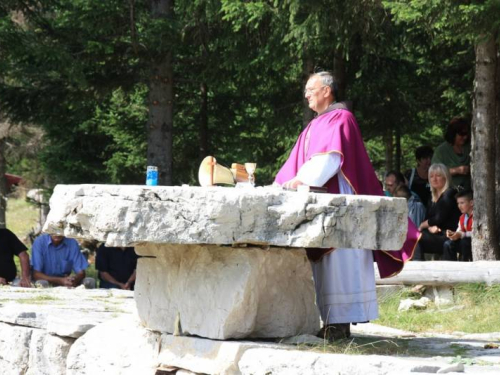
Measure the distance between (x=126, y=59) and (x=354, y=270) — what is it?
8839mm

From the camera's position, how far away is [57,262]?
11609 mm

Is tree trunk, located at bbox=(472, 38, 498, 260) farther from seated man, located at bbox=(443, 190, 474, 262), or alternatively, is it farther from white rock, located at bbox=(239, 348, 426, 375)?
white rock, located at bbox=(239, 348, 426, 375)

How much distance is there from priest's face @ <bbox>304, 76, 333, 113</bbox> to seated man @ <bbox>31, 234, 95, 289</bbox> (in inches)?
230

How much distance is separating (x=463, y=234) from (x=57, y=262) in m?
4.72

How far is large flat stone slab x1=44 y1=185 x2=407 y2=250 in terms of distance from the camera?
16.9 feet

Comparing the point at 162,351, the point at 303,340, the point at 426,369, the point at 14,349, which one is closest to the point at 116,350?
the point at 162,351

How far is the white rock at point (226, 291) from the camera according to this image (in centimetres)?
554

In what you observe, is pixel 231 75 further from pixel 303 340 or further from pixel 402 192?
pixel 303 340

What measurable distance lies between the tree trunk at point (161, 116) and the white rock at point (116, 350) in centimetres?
755

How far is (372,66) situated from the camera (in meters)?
14.2

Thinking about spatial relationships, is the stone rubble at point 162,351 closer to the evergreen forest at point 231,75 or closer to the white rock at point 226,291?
the white rock at point 226,291

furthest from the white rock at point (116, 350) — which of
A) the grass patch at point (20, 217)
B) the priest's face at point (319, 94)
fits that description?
the grass patch at point (20, 217)

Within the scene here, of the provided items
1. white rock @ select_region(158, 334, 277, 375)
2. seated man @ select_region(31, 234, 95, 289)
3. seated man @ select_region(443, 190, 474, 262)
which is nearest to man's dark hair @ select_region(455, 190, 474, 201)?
seated man @ select_region(443, 190, 474, 262)

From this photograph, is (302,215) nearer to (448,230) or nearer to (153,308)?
(153,308)
